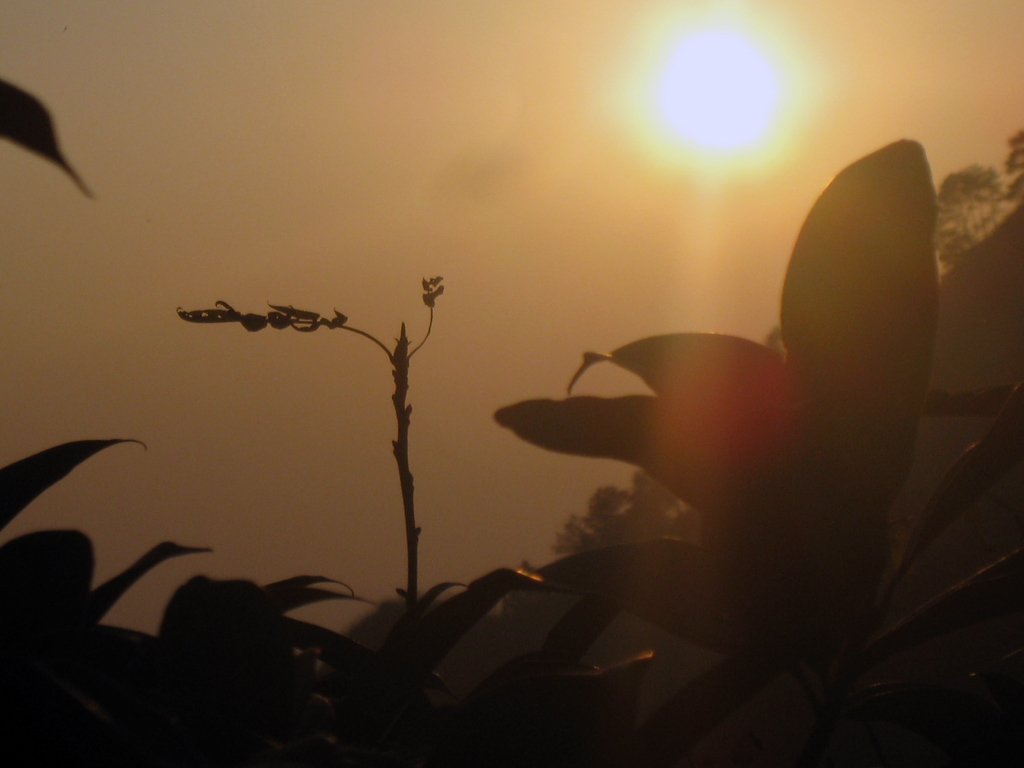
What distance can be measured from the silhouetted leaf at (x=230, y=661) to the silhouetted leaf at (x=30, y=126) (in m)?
0.35

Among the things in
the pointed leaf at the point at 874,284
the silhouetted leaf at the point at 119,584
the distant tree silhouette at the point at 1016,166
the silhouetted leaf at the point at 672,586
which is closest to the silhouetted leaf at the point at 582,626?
the silhouetted leaf at the point at 672,586

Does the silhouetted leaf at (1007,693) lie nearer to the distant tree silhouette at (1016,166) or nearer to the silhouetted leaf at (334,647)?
the silhouetted leaf at (334,647)

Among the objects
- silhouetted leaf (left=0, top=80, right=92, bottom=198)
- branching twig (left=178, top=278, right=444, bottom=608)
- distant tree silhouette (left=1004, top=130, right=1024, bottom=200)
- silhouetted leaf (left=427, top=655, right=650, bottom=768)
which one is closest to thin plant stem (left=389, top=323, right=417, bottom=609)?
branching twig (left=178, top=278, right=444, bottom=608)

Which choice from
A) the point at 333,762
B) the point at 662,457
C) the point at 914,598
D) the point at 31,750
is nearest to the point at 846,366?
the point at 662,457

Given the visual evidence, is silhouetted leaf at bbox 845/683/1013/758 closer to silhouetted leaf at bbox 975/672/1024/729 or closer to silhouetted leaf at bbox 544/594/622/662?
silhouetted leaf at bbox 975/672/1024/729

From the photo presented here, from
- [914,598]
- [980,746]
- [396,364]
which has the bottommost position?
[914,598]

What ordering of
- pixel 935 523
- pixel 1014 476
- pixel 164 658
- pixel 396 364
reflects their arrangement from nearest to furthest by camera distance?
pixel 164 658
pixel 935 523
pixel 396 364
pixel 1014 476

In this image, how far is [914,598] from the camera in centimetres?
1906

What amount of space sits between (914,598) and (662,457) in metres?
21.5

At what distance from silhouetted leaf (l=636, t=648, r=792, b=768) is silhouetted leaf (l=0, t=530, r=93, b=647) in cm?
59

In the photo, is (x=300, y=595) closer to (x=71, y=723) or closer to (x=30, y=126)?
(x=71, y=723)

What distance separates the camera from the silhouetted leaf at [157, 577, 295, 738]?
595 mm

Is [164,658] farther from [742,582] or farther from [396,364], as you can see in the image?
[396,364]

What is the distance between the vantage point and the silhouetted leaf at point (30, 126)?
465mm
